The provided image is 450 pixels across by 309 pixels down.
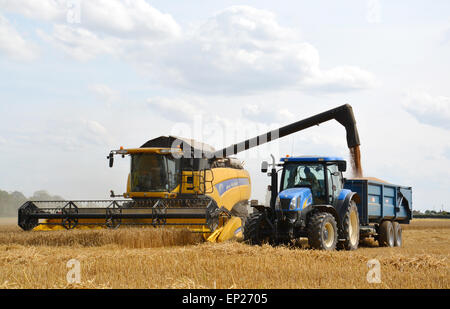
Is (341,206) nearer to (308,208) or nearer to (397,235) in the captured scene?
(308,208)

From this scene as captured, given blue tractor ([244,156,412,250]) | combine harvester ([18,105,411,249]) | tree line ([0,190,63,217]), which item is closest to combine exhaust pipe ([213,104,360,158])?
combine harvester ([18,105,411,249])

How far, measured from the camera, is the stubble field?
6543 mm

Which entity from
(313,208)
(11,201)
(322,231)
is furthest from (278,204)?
(11,201)

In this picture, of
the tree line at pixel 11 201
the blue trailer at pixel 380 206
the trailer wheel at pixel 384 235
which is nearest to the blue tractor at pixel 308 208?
the blue trailer at pixel 380 206

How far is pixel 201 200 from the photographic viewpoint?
13.0 m

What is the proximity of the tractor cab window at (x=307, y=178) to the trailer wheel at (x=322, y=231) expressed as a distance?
59 cm

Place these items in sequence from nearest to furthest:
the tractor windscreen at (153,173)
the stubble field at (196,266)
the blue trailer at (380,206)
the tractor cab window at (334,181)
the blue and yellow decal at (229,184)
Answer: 1. the stubble field at (196,266)
2. the tractor cab window at (334,181)
3. the blue trailer at (380,206)
4. the tractor windscreen at (153,173)
5. the blue and yellow decal at (229,184)

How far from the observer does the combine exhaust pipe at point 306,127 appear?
49.3 feet

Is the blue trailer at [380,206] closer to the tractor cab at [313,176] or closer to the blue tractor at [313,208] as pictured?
the blue tractor at [313,208]

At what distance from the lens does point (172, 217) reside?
12188 millimetres
